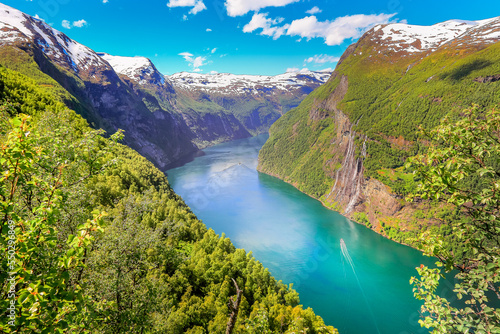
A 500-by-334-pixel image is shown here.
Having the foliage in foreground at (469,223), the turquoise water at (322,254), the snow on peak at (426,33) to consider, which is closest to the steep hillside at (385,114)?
the snow on peak at (426,33)

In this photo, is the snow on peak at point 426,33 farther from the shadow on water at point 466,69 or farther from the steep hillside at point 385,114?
the shadow on water at point 466,69

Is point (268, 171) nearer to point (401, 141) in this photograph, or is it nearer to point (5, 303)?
point (401, 141)

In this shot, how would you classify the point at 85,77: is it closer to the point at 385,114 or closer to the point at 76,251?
the point at 385,114

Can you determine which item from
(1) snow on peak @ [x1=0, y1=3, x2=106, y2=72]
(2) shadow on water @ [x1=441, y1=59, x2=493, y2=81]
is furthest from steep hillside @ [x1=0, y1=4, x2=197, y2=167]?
(2) shadow on water @ [x1=441, y1=59, x2=493, y2=81]

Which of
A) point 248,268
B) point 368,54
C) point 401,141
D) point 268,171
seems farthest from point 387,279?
point 368,54

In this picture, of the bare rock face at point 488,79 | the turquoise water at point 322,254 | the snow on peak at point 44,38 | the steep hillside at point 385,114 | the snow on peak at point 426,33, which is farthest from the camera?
the snow on peak at point 426,33

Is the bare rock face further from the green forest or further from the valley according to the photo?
the green forest
